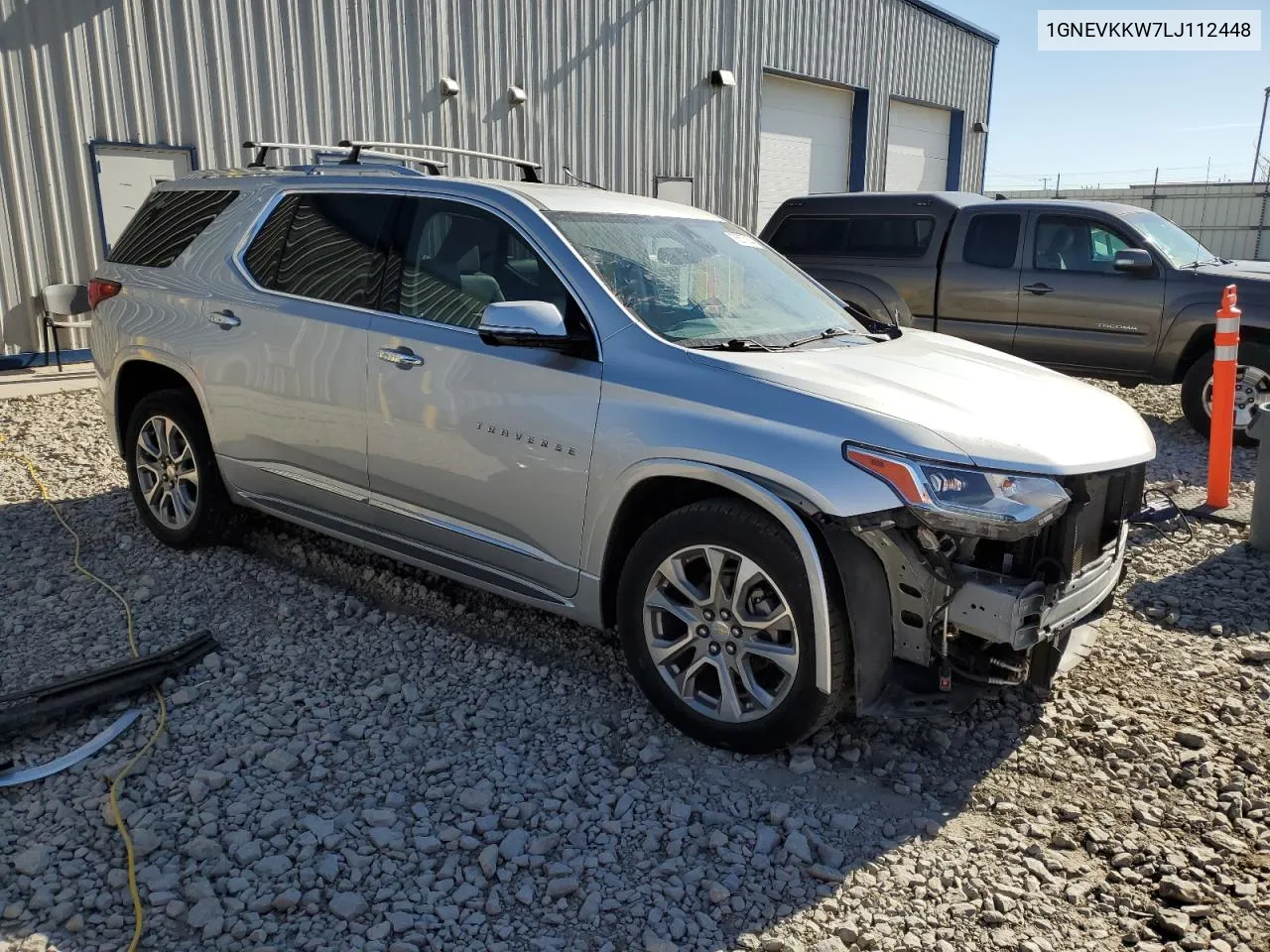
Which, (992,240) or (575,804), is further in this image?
(992,240)

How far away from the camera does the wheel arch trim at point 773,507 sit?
3037mm

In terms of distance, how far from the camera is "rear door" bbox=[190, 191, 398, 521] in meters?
4.24

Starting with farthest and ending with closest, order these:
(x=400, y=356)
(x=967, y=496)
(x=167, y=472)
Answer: (x=167, y=472) → (x=400, y=356) → (x=967, y=496)

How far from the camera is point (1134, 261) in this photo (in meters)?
8.33

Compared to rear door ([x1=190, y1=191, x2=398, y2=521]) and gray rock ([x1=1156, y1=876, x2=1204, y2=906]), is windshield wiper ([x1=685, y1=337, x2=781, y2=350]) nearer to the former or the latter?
rear door ([x1=190, y1=191, x2=398, y2=521])

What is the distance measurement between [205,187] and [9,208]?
5.32 m

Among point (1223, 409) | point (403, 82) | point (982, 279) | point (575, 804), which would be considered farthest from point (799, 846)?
point (403, 82)

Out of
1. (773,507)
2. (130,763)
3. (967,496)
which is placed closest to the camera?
(967,496)

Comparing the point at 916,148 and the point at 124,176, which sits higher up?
the point at 916,148

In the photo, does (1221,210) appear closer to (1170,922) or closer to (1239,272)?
(1239,272)

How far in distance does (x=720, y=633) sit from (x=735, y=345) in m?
1.01

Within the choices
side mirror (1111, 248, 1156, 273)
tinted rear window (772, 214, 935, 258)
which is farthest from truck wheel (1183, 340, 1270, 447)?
tinted rear window (772, 214, 935, 258)

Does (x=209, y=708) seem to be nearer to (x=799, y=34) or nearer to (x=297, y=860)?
(x=297, y=860)

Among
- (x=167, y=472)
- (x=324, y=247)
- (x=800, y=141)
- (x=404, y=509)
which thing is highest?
(x=800, y=141)
